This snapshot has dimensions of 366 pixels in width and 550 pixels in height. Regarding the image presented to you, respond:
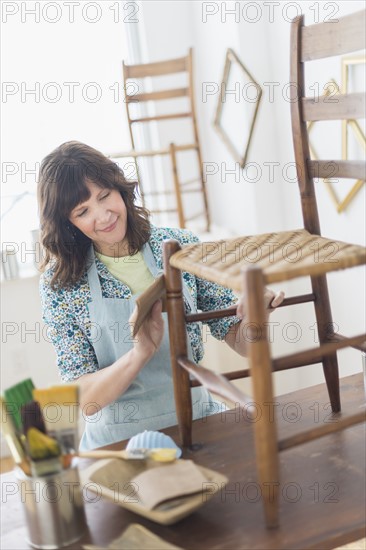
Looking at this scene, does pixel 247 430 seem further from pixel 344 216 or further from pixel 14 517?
pixel 344 216

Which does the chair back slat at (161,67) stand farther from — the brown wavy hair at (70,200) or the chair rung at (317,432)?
the chair rung at (317,432)

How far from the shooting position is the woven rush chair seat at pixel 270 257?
4.14 feet

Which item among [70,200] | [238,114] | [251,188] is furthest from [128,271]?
[238,114]

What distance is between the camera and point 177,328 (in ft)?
4.94

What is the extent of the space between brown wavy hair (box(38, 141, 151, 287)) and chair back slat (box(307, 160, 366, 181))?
1.70 ft

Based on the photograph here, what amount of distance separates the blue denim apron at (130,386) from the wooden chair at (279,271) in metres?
0.36

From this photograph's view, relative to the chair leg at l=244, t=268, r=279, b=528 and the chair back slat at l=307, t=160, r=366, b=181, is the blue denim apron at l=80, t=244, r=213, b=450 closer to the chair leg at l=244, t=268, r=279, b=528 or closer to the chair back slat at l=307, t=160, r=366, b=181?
the chair back slat at l=307, t=160, r=366, b=181

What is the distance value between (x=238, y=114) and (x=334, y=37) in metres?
1.88

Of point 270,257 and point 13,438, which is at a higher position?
point 270,257

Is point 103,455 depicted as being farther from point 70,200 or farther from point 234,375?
point 70,200

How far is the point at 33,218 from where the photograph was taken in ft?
12.6

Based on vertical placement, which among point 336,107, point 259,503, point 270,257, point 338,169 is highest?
point 336,107

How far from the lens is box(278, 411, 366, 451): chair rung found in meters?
1.23

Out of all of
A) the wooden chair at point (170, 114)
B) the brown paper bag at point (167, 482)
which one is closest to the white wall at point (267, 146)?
the wooden chair at point (170, 114)
